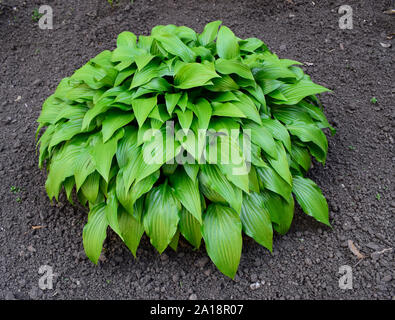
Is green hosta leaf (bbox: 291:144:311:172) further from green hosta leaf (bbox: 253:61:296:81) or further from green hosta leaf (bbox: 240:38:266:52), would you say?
green hosta leaf (bbox: 240:38:266:52)

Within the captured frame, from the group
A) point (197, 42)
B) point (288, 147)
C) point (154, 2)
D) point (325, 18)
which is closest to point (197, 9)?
point (154, 2)

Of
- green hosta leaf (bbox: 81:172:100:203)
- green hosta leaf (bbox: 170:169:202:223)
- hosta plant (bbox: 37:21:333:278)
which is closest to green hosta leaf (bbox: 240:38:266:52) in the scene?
hosta plant (bbox: 37:21:333:278)

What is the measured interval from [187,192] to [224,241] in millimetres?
383

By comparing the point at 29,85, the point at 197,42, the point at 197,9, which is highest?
the point at 197,42

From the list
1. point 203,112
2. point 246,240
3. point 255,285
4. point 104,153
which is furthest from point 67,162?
point 255,285

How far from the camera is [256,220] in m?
2.47

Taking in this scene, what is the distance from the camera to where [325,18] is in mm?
4527

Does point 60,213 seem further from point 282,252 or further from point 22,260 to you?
point 282,252

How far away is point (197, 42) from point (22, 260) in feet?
7.03

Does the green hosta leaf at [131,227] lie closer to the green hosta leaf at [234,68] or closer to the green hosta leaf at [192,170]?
the green hosta leaf at [192,170]

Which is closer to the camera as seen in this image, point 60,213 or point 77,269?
point 77,269

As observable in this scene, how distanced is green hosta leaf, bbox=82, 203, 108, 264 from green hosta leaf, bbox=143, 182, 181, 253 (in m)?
0.35

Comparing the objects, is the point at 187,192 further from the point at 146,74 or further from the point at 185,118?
the point at 146,74

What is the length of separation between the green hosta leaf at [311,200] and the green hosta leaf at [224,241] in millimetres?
553
